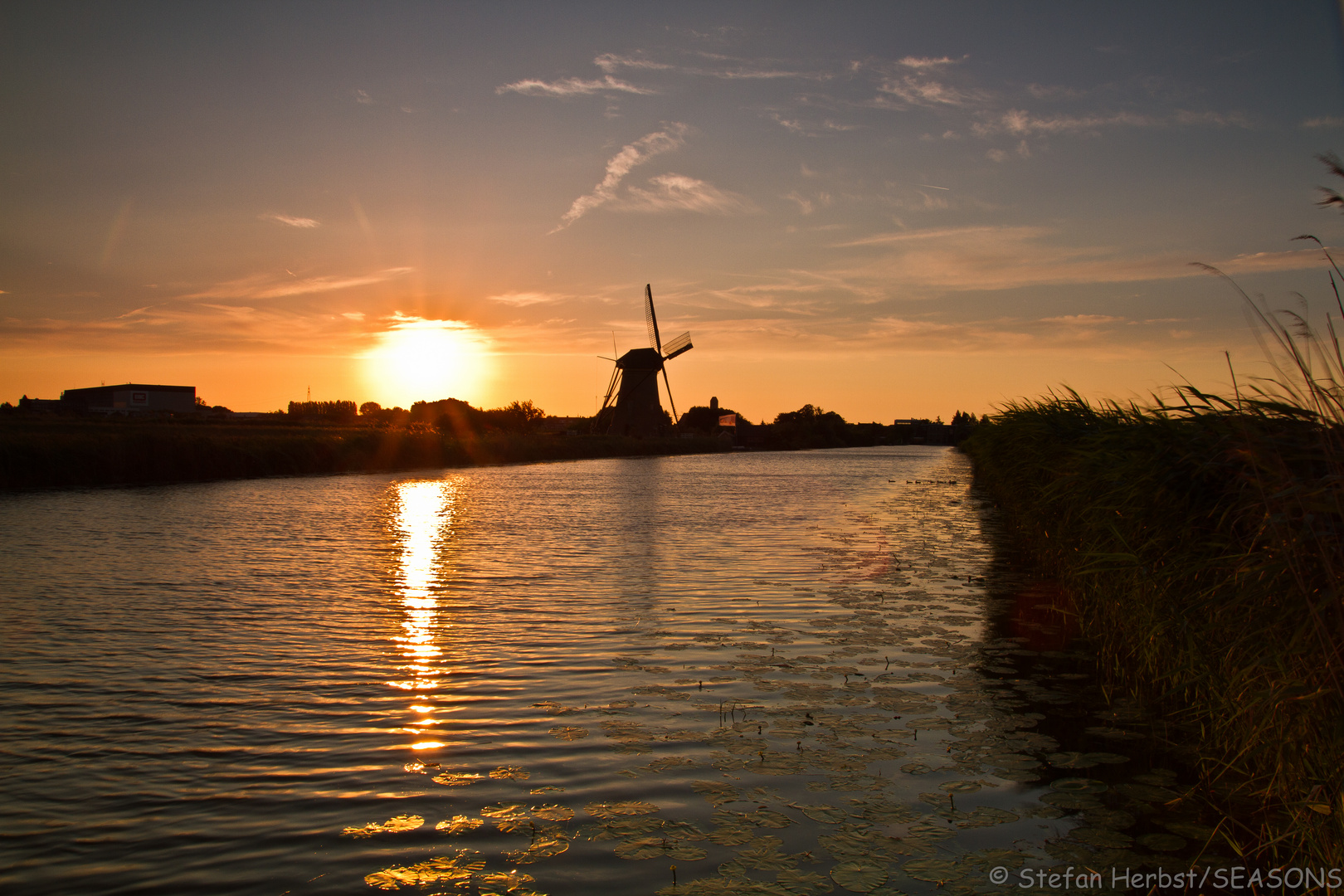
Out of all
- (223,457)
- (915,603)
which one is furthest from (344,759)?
(223,457)

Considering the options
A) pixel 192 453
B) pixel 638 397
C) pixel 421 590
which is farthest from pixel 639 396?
pixel 421 590

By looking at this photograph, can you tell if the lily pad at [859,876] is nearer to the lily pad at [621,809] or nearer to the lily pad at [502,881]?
the lily pad at [621,809]

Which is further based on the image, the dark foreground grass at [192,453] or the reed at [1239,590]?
the dark foreground grass at [192,453]

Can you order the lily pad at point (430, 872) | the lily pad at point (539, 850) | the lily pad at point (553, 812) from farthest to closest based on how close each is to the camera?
the lily pad at point (553, 812) → the lily pad at point (539, 850) → the lily pad at point (430, 872)

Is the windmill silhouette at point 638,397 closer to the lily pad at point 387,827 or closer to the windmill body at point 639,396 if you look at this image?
the windmill body at point 639,396

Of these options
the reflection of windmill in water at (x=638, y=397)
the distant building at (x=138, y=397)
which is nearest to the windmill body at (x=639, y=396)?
the reflection of windmill in water at (x=638, y=397)

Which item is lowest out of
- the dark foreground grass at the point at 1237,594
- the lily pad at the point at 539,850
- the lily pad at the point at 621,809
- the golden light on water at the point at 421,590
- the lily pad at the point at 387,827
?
the lily pad at the point at 621,809

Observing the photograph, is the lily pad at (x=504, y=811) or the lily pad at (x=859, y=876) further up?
the lily pad at (x=504, y=811)

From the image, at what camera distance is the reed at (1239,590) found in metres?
3.88

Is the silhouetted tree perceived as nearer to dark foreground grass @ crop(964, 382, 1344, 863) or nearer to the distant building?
the distant building

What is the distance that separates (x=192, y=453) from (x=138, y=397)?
72076mm

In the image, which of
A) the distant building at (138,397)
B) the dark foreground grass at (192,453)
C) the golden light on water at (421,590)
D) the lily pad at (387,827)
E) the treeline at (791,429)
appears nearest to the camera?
the lily pad at (387,827)

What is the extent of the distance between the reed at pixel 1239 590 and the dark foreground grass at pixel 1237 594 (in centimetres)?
1

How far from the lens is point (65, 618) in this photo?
32.5ft
